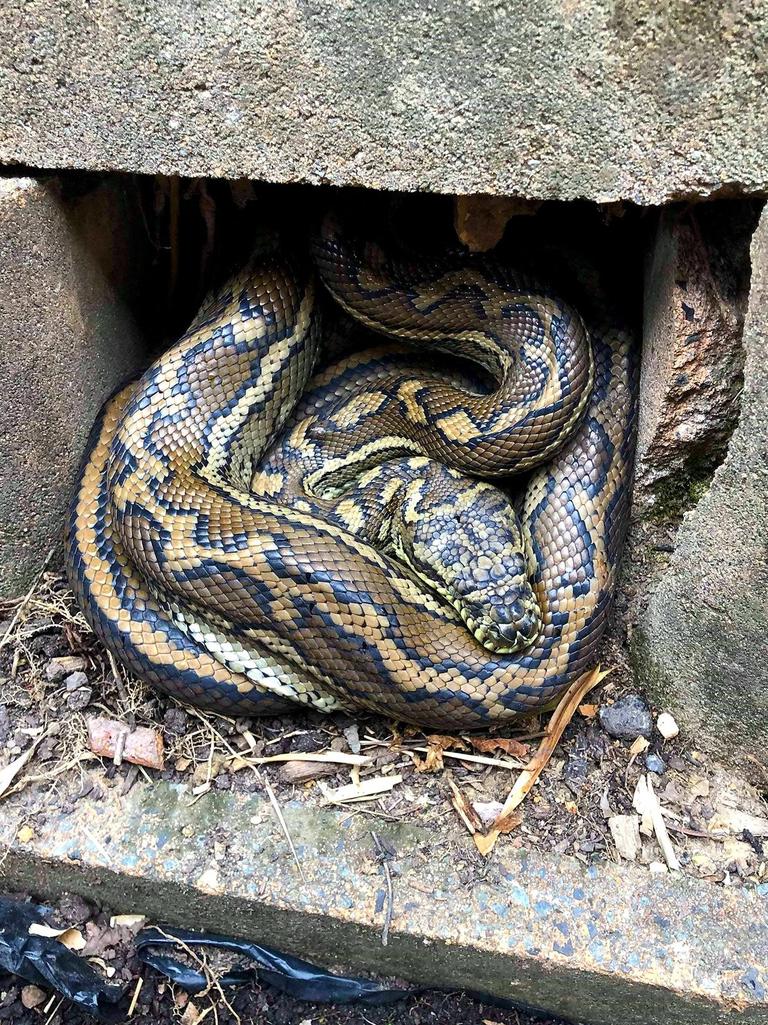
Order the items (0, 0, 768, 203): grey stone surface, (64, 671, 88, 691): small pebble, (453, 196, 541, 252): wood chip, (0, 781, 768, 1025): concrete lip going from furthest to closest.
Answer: (64, 671, 88, 691): small pebble
(453, 196, 541, 252): wood chip
(0, 781, 768, 1025): concrete lip
(0, 0, 768, 203): grey stone surface

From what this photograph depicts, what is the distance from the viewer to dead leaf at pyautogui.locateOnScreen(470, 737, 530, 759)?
251 centimetres

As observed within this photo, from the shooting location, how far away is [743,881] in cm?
224

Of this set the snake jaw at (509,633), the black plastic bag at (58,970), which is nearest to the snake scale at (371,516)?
the snake jaw at (509,633)

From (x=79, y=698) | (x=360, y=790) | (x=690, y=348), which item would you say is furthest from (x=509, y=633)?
(x=79, y=698)

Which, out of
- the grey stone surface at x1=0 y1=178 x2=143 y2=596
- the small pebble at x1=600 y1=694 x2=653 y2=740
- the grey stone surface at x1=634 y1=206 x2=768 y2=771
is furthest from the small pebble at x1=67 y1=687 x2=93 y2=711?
the grey stone surface at x1=634 y1=206 x2=768 y2=771

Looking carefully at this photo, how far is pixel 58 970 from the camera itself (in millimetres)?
2344

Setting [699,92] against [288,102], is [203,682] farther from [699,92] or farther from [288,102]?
[699,92]

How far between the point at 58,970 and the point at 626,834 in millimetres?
1869

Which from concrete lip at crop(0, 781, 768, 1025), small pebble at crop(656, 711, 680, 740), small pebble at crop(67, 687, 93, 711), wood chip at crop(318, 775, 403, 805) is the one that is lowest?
concrete lip at crop(0, 781, 768, 1025)

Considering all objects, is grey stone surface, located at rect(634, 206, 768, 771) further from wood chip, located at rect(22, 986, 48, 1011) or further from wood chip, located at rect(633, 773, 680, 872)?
wood chip, located at rect(22, 986, 48, 1011)

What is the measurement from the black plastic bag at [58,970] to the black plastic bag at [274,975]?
6.1 inches

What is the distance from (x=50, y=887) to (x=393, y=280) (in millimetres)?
2425

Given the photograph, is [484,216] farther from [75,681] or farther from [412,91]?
[75,681]

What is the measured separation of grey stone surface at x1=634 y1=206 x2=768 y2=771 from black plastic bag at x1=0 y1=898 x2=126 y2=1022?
2.08 m
